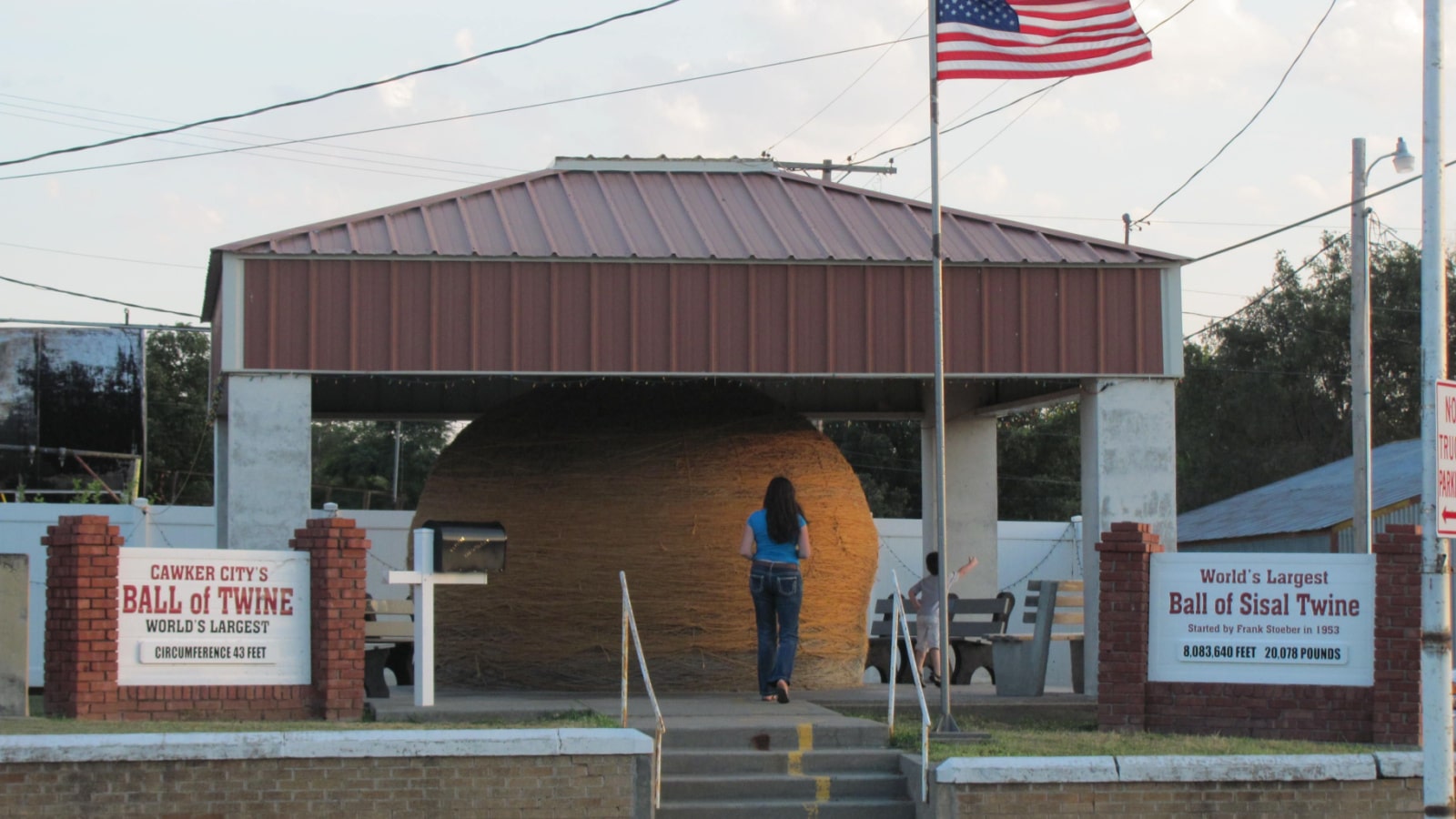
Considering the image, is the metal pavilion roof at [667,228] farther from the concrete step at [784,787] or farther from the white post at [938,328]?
the concrete step at [784,787]

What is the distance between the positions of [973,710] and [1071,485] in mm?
39667

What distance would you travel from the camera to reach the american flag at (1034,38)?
12719mm

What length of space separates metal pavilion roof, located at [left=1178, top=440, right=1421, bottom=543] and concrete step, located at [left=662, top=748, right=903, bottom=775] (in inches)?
652

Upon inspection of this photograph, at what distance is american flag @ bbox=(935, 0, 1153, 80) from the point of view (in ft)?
41.7

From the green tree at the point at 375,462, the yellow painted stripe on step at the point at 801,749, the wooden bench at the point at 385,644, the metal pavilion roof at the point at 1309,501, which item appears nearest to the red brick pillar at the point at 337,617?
the wooden bench at the point at 385,644

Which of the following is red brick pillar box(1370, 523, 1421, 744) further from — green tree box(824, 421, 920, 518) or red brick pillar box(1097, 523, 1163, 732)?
green tree box(824, 421, 920, 518)

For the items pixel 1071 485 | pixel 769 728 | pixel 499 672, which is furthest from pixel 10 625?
pixel 1071 485

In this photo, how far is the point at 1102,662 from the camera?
13.0m

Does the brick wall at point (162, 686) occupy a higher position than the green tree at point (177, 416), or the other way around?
the green tree at point (177, 416)

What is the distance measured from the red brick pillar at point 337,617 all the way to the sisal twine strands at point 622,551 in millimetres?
2598

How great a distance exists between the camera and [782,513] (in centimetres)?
1315

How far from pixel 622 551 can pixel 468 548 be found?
267 centimetres

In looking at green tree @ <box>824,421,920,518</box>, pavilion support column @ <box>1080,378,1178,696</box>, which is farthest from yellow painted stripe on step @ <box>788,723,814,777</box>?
green tree @ <box>824,421,920,518</box>

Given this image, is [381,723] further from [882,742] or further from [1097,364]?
[1097,364]
